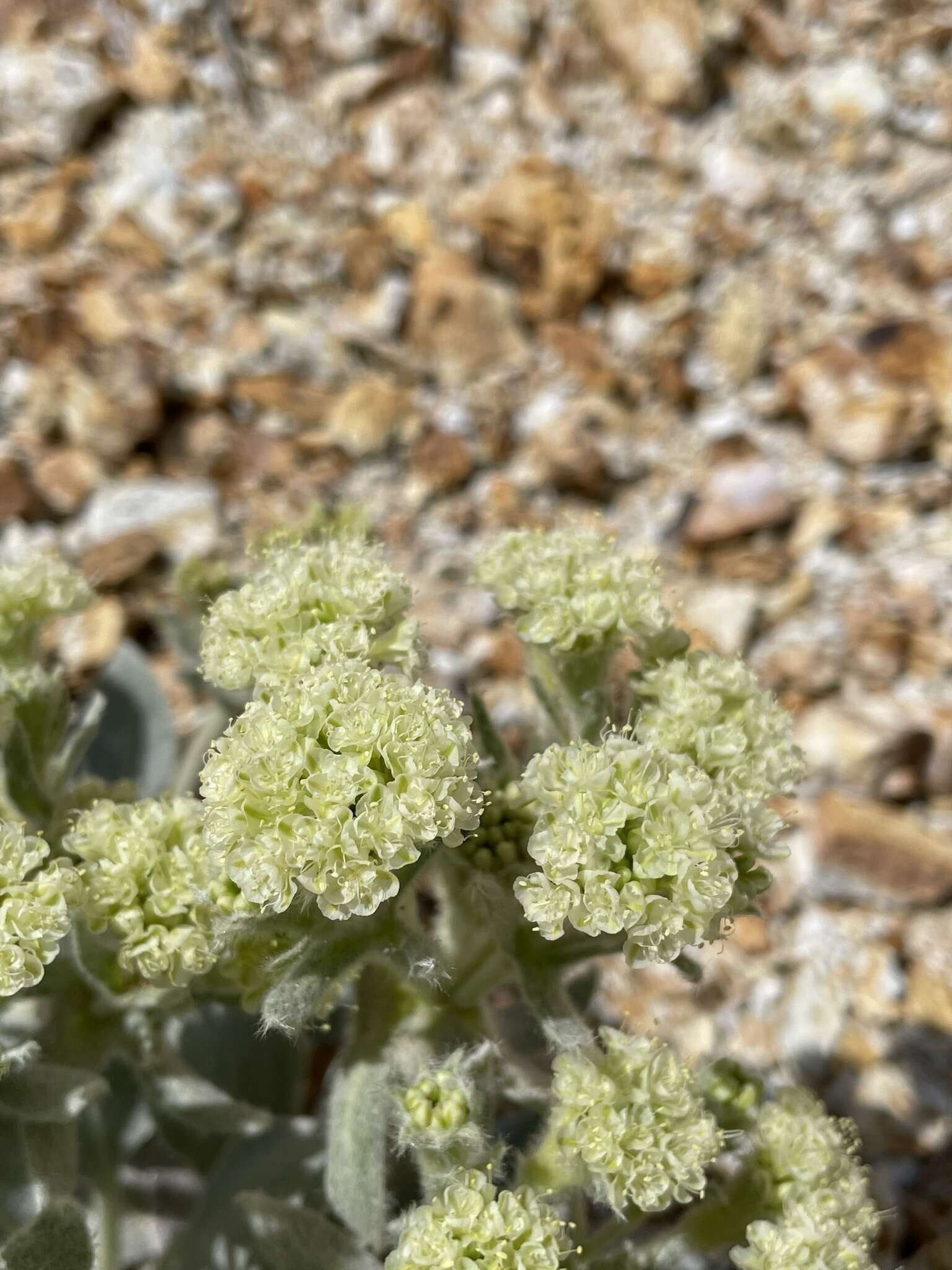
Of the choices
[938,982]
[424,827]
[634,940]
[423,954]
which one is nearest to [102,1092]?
[423,954]

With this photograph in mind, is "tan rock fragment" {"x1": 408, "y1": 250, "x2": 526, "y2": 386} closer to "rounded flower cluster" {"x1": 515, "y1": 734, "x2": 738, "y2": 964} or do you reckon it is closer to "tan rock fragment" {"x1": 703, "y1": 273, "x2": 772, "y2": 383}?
"tan rock fragment" {"x1": 703, "y1": 273, "x2": 772, "y2": 383}

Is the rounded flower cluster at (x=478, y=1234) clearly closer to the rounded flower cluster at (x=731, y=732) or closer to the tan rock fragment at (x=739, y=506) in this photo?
the rounded flower cluster at (x=731, y=732)

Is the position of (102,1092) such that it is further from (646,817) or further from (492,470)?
(492,470)

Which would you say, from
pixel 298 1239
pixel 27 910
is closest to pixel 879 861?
pixel 298 1239

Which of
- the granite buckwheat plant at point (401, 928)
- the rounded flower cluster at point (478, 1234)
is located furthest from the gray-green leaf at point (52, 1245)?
the rounded flower cluster at point (478, 1234)

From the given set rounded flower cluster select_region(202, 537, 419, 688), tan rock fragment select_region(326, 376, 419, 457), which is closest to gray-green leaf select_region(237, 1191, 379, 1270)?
rounded flower cluster select_region(202, 537, 419, 688)

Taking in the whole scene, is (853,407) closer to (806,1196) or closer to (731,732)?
(731,732)
